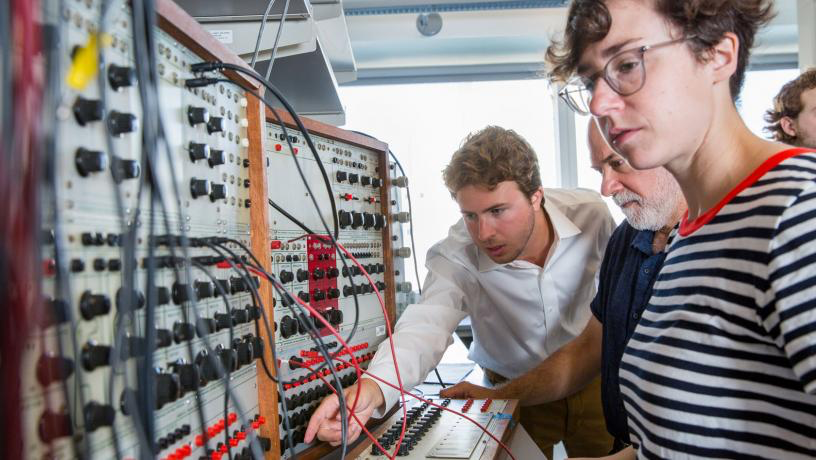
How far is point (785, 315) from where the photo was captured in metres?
0.67

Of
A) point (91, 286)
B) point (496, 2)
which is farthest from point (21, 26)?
point (496, 2)

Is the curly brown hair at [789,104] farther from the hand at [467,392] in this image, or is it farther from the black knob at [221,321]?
the black knob at [221,321]

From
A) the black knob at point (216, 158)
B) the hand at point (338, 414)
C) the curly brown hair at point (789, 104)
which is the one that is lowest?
the hand at point (338, 414)

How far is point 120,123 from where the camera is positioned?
0.66 metres

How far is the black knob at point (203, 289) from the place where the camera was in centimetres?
86

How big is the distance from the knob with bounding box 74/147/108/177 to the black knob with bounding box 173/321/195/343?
26 cm

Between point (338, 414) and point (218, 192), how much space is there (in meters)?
0.62

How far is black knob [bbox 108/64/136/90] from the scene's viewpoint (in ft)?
2.17

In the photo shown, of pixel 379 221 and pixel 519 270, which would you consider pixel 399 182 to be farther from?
pixel 519 270

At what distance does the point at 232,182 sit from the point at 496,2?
277cm

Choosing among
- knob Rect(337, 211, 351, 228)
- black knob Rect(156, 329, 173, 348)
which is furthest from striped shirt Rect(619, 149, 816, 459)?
knob Rect(337, 211, 351, 228)

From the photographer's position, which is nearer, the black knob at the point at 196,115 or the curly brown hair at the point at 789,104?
the black knob at the point at 196,115

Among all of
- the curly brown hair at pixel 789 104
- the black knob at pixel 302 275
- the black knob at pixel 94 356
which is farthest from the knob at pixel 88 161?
the curly brown hair at pixel 789 104

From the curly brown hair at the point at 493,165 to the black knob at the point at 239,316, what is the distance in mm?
1151
